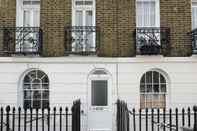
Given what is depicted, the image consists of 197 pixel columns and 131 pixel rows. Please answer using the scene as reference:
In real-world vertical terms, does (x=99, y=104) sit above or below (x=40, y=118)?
above

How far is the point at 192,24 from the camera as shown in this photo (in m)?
15.2

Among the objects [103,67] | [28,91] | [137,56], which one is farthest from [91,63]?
[28,91]

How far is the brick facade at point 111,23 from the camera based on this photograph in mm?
14680

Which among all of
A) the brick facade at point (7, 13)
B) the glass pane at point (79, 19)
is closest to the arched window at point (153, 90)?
the glass pane at point (79, 19)

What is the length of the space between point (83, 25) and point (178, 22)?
399cm

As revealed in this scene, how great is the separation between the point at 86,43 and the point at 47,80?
89.0 inches

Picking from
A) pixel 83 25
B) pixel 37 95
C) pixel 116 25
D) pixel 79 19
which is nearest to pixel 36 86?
pixel 37 95

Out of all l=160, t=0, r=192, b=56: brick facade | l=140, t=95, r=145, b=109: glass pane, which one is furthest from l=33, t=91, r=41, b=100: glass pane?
l=160, t=0, r=192, b=56: brick facade

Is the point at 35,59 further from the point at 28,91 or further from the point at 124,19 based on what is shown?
the point at 124,19

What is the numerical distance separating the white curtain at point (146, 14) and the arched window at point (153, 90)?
6.88 ft

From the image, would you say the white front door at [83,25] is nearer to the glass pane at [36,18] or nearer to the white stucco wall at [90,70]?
the white stucco wall at [90,70]

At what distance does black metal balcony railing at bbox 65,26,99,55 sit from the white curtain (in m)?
2.00

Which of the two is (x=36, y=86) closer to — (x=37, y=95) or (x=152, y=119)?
(x=37, y=95)

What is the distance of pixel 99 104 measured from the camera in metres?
14.7
